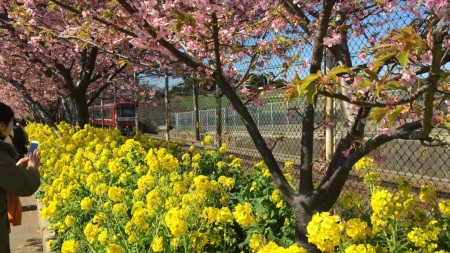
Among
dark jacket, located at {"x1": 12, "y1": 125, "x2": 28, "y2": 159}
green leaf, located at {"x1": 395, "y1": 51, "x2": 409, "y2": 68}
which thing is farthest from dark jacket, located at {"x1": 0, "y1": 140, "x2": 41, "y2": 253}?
dark jacket, located at {"x1": 12, "y1": 125, "x2": 28, "y2": 159}

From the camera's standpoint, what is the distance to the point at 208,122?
19.7 m

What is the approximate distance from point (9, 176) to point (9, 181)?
4 cm

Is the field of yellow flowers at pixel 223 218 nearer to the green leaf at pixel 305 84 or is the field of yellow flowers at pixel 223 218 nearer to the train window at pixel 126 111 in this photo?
the green leaf at pixel 305 84

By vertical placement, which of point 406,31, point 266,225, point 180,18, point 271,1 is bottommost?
point 266,225

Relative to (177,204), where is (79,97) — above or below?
above

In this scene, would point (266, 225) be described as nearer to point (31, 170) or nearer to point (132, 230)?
point (132, 230)

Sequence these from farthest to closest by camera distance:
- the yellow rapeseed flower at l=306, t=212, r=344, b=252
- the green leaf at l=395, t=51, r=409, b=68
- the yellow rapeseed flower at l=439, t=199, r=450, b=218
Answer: the yellow rapeseed flower at l=439, t=199, r=450, b=218
the yellow rapeseed flower at l=306, t=212, r=344, b=252
the green leaf at l=395, t=51, r=409, b=68

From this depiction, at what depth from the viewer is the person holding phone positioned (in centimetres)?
291

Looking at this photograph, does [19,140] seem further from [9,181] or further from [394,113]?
[394,113]

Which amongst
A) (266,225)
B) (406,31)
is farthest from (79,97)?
(406,31)

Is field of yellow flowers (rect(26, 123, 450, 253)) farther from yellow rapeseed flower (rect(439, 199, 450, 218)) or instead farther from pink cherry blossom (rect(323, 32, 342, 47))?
pink cherry blossom (rect(323, 32, 342, 47))

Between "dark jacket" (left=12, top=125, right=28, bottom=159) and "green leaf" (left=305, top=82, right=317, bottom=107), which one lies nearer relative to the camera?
"green leaf" (left=305, top=82, right=317, bottom=107)

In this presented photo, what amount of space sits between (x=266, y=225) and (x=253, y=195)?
64 centimetres

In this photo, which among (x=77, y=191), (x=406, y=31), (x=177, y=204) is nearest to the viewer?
(x=406, y=31)
